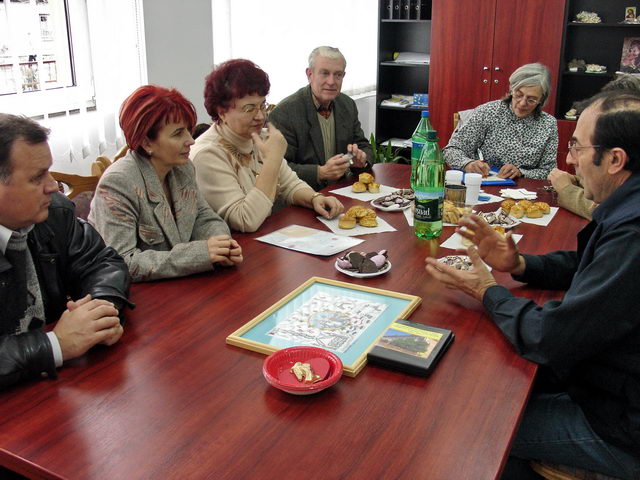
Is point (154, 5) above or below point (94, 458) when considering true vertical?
above

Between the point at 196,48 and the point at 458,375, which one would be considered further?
the point at 196,48

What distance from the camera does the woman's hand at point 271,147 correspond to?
7.33 feet

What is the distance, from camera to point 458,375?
121cm

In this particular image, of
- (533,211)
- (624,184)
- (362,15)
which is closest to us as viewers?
(624,184)

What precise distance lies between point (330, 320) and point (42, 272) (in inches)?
28.4

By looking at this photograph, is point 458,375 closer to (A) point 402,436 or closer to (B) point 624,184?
(A) point 402,436

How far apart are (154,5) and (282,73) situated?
4.34ft

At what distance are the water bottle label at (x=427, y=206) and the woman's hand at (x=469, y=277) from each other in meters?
0.35

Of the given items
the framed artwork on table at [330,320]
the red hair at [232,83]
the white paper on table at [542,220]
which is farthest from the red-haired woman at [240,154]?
the white paper on table at [542,220]

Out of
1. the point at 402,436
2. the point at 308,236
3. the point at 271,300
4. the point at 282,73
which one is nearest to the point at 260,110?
the point at 308,236

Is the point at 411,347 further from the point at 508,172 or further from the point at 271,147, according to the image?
the point at 508,172

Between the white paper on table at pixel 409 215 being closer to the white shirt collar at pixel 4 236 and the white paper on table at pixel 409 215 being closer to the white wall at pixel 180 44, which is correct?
the white shirt collar at pixel 4 236

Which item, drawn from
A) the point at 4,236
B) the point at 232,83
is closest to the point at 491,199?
the point at 232,83

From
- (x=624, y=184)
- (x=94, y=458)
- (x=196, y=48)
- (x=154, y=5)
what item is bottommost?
(x=94, y=458)
